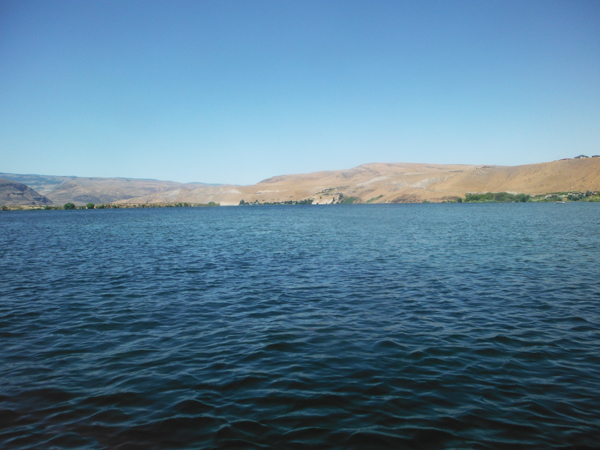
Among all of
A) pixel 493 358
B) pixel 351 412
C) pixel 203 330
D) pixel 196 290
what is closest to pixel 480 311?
pixel 493 358

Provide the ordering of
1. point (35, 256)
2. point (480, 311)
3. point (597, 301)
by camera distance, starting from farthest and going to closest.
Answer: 1. point (35, 256)
2. point (597, 301)
3. point (480, 311)

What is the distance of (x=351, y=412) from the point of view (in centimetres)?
909

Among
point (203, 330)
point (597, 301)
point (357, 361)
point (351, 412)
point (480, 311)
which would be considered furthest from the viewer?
point (597, 301)

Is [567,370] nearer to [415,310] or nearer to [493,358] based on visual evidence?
[493,358]

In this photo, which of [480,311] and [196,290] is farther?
[196,290]

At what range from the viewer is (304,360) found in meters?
12.1

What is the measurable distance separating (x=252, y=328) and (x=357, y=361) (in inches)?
193

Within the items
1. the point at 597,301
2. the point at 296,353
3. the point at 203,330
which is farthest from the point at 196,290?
the point at 597,301

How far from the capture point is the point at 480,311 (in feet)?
55.0

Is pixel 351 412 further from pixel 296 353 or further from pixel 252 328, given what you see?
pixel 252 328

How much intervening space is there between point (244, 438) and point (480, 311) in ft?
41.4

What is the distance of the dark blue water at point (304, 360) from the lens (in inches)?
332

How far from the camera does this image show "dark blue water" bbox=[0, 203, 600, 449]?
8.45 metres

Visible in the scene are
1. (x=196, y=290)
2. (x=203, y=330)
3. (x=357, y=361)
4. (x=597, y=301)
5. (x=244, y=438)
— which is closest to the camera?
(x=244, y=438)
